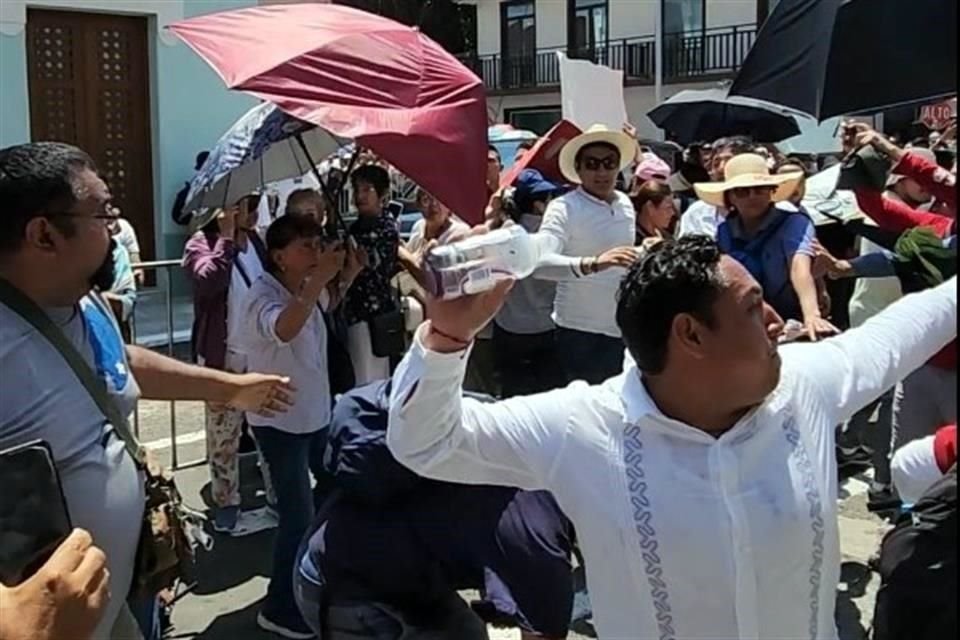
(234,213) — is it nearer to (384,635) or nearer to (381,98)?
(381,98)

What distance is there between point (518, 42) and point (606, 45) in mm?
3076

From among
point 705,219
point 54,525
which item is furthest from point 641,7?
point 54,525

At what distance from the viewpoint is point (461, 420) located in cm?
206

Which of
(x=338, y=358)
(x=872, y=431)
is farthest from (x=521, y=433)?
(x=872, y=431)

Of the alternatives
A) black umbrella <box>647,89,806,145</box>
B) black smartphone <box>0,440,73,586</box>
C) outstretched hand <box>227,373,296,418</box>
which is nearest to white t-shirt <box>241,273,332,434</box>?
outstretched hand <box>227,373,296,418</box>

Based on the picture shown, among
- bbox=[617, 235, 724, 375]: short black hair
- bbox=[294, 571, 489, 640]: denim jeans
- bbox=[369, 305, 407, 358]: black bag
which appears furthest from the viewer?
bbox=[369, 305, 407, 358]: black bag

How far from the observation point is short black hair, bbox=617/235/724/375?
2.03 meters

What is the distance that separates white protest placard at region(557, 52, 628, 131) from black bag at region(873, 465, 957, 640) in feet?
16.5

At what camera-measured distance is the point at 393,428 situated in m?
2.06

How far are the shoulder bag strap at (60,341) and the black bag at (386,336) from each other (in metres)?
2.53

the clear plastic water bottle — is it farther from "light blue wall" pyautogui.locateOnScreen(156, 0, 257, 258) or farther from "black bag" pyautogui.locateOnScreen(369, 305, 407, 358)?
"light blue wall" pyautogui.locateOnScreen(156, 0, 257, 258)

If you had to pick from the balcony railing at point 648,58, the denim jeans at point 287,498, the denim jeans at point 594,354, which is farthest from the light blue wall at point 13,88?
the balcony railing at point 648,58

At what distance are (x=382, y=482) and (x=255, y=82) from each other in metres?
1.89

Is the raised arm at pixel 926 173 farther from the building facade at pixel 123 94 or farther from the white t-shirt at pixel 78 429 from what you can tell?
the building facade at pixel 123 94
